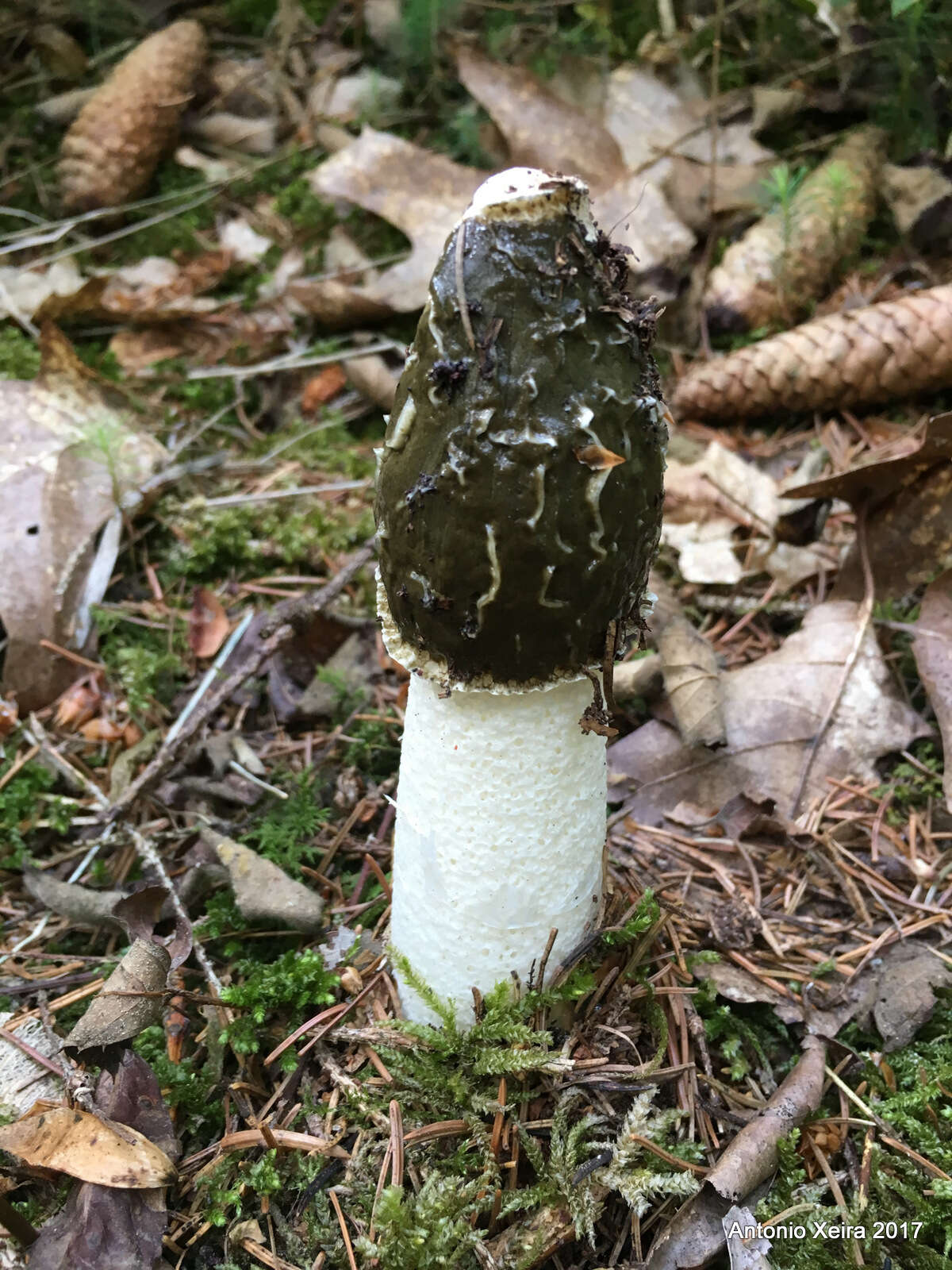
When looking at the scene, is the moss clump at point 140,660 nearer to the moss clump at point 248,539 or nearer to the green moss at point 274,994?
the moss clump at point 248,539

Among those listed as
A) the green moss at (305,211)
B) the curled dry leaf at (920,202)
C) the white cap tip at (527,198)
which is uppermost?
the white cap tip at (527,198)

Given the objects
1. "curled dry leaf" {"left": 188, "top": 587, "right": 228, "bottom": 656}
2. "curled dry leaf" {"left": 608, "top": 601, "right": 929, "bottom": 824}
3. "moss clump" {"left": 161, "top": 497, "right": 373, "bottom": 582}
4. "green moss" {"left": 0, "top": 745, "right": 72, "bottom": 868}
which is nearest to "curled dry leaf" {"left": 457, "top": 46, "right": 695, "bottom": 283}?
"moss clump" {"left": 161, "top": 497, "right": 373, "bottom": 582}

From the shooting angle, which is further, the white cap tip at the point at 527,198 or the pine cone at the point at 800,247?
the pine cone at the point at 800,247

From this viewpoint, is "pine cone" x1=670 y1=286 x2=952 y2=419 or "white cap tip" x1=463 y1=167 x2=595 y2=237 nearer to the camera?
"white cap tip" x1=463 y1=167 x2=595 y2=237

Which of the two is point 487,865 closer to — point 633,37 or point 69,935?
point 69,935

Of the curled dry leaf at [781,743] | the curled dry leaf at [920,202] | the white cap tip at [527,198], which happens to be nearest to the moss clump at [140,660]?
the curled dry leaf at [781,743]

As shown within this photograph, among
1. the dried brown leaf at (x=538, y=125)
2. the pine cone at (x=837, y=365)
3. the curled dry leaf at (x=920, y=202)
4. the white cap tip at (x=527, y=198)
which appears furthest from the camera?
the dried brown leaf at (x=538, y=125)

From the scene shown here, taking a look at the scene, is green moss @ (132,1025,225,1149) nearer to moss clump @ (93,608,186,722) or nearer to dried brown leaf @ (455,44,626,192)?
moss clump @ (93,608,186,722)
